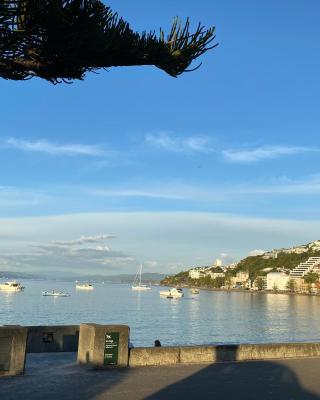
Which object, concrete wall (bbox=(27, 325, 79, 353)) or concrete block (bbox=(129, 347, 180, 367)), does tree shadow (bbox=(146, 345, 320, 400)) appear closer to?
concrete block (bbox=(129, 347, 180, 367))

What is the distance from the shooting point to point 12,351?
35.6ft

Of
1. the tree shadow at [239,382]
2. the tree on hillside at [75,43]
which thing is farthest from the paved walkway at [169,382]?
the tree on hillside at [75,43]

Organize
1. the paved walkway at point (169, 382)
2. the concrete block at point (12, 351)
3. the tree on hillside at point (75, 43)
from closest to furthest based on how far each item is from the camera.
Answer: the tree on hillside at point (75, 43) → the paved walkway at point (169, 382) → the concrete block at point (12, 351)

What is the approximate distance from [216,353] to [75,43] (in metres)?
7.80

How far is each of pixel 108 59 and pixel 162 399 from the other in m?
5.45

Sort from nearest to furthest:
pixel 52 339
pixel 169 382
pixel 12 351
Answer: pixel 169 382, pixel 12 351, pixel 52 339

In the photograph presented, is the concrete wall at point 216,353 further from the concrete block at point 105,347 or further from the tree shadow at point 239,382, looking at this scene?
the concrete block at point 105,347

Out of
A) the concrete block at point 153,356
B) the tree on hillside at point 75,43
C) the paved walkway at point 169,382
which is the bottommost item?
the paved walkway at point 169,382

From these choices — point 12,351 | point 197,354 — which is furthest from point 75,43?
point 197,354

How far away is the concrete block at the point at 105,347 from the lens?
38.4 ft

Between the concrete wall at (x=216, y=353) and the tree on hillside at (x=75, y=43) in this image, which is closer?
the tree on hillside at (x=75, y=43)

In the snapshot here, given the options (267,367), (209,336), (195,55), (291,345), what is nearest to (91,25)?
(195,55)

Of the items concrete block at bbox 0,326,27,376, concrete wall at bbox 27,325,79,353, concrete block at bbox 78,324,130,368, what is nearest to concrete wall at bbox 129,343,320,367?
concrete block at bbox 78,324,130,368

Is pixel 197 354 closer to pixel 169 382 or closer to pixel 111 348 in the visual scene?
pixel 111 348
